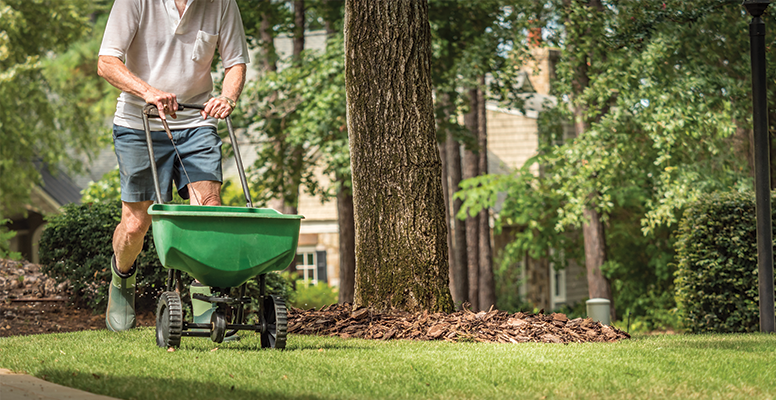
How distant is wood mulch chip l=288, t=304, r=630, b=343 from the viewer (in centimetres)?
516

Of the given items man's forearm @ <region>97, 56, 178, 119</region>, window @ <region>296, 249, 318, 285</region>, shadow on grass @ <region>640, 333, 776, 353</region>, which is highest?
man's forearm @ <region>97, 56, 178, 119</region>

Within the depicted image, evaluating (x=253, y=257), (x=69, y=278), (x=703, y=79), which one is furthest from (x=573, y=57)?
(x=253, y=257)

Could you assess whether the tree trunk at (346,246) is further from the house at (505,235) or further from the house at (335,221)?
the house at (505,235)

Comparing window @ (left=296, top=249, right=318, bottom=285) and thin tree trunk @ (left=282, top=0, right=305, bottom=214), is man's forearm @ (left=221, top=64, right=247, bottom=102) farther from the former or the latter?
window @ (left=296, top=249, right=318, bottom=285)

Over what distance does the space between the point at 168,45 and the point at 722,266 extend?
18.1 ft

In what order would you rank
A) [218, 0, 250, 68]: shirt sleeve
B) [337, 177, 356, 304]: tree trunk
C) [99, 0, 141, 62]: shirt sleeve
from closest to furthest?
[99, 0, 141, 62]: shirt sleeve < [218, 0, 250, 68]: shirt sleeve < [337, 177, 356, 304]: tree trunk

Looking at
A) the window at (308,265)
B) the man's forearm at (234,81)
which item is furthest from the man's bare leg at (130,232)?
the window at (308,265)

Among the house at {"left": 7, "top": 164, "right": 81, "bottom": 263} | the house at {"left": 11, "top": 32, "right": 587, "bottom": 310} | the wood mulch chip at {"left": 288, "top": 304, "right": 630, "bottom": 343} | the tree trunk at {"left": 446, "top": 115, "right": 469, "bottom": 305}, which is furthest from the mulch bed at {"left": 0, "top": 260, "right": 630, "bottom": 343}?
the house at {"left": 7, "top": 164, "right": 81, "bottom": 263}

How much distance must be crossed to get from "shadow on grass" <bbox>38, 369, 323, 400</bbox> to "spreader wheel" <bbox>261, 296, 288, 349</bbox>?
2.78 ft

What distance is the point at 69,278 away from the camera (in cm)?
706

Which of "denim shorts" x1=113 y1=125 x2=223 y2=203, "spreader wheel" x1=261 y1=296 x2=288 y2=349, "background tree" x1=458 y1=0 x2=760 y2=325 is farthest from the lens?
"background tree" x1=458 y1=0 x2=760 y2=325

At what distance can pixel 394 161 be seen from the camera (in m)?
5.78

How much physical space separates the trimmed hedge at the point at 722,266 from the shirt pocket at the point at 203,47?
17.0 feet

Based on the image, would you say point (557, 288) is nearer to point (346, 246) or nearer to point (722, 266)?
point (346, 246)
